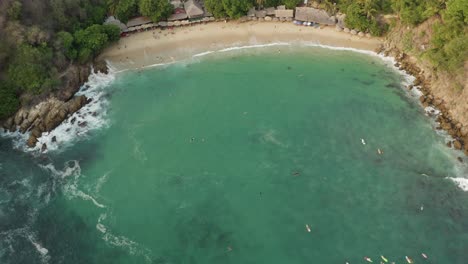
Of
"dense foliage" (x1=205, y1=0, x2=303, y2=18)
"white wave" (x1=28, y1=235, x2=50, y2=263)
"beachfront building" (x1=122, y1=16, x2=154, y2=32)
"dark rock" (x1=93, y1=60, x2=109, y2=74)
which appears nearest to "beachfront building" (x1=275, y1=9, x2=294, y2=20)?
"dense foliage" (x1=205, y1=0, x2=303, y2=18)

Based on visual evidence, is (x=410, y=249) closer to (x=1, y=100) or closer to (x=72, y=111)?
(x=72, y=111)

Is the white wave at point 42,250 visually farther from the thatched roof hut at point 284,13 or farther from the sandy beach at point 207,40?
the thatched roof hut at point 284,13

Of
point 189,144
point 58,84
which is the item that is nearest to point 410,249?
point 189,144

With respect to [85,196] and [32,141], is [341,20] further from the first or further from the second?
[32,141]

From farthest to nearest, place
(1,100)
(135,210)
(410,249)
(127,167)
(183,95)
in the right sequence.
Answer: (183,95)
(1,100)
(127,167)
(135,210)
(410,249)

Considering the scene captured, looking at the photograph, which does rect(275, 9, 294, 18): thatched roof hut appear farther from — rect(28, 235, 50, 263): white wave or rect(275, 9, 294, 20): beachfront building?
rect(28, 235, 50, 263): white wave

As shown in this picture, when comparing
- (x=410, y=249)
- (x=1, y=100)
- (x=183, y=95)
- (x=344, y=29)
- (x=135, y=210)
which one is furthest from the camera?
(x=344, y=29)
